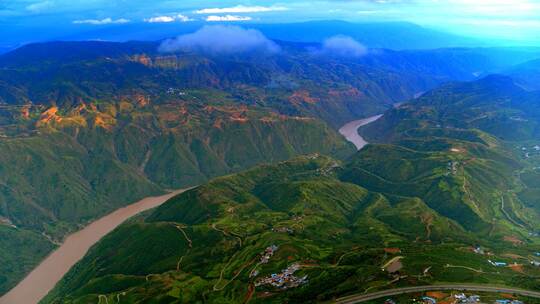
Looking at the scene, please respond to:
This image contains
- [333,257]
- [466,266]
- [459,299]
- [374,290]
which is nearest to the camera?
[459,299]

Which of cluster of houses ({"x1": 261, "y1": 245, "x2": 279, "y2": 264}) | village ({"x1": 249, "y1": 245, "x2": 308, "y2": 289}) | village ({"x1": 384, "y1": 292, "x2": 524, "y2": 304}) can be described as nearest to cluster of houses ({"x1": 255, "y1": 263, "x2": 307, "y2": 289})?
village ({"x1": 249, "y1": 245, "x2": 308, "y2": 289})

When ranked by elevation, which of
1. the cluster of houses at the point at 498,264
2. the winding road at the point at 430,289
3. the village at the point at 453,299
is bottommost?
the cluster of houses at the point at 498,264

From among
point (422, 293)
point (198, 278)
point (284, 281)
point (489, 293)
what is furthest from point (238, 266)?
point (489, 293)

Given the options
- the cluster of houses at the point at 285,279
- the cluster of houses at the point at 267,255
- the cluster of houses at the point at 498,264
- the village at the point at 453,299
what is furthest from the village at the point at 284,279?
the cluster of houses at the point at 498,264

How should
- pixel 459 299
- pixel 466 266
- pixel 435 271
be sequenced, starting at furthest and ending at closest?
1. pixel 466 266
2. pixel 435 271
3. pixel 459 299

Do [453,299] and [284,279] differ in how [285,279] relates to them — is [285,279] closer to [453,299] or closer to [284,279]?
[284,279]

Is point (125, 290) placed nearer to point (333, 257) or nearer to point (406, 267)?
point (333, 257)

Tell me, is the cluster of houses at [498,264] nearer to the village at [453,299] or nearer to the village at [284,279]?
the village at [453,299]

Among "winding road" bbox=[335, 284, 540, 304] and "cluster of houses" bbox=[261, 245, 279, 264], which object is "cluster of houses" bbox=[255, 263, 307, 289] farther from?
"winding road" bbox=[335, 284, 540, 304]
